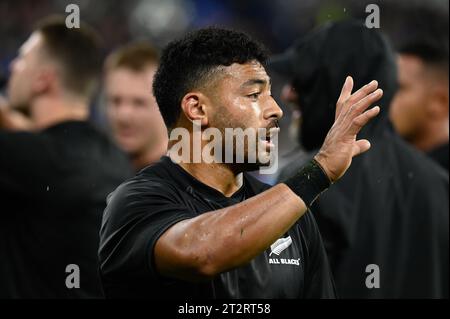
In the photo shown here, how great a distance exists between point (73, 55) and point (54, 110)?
0.30m

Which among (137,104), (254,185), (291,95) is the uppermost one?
(137,104)

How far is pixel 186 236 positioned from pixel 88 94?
2.55 meters

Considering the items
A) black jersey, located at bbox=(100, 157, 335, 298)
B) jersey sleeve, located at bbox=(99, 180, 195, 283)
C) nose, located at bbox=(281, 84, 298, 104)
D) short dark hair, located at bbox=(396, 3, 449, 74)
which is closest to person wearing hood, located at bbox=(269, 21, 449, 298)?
nose, located at bbox=(281, 84, 298, 104)

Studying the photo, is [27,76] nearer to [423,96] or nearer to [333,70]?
[333,70]

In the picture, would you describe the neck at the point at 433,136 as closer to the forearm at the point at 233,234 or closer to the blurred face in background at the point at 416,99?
the blurred face in background at the point at 416,99

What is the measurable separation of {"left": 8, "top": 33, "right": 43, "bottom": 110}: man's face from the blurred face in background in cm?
197

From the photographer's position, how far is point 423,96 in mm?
4988

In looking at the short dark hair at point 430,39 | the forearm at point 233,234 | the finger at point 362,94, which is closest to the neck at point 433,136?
the short dark hair at point 430,39

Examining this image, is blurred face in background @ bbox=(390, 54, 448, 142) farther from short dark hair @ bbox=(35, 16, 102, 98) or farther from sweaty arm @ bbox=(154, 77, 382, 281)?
sweaty arm @ bbox=(154, 77, 382, 281)

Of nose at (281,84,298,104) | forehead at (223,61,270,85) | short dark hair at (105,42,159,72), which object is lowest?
forehead at (223,61,270,85)

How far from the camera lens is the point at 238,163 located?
2338 millimetres

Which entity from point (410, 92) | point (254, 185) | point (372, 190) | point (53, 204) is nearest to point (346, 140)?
point (254, 185)

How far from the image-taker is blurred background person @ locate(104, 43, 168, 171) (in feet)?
18.0
